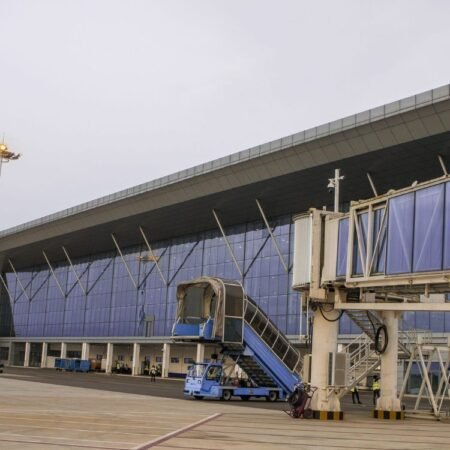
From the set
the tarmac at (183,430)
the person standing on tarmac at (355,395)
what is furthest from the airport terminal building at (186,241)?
the tarmac at (183,430)

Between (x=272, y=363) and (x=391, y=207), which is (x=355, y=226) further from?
(x=272, y=363)

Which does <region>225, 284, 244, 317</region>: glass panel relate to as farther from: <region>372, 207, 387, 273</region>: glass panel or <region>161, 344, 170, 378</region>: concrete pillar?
<region>161, 344, 170, 378</region>: concrete pillar

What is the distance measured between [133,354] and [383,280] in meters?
68.3

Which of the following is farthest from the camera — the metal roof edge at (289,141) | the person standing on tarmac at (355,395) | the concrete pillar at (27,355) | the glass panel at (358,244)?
the concrete pillar at (27,355)

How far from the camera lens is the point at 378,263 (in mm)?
23703

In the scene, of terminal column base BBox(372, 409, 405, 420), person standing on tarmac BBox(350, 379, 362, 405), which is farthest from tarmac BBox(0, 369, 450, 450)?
person standing on tarmac BBox(350, 379, 362, 405)

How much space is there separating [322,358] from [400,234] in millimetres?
6923

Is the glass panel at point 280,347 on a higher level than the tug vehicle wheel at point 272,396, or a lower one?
higher

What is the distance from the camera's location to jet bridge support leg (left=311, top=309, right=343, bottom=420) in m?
27.2

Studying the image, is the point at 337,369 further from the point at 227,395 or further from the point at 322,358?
the point at 227,395

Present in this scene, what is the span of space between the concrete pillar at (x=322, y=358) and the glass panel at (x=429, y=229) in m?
6.52

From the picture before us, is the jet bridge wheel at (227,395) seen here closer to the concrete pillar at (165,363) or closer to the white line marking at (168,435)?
the white line marking at (168,435)

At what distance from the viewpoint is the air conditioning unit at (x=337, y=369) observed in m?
27.5

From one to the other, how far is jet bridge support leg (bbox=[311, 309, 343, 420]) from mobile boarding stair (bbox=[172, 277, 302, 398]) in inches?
382
